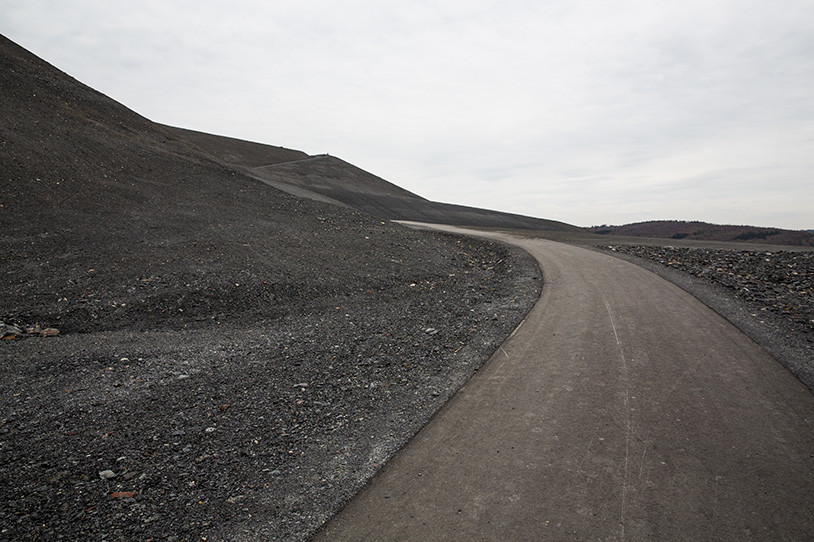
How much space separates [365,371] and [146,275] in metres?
6.50

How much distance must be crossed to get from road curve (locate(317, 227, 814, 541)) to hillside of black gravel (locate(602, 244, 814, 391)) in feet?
1.60

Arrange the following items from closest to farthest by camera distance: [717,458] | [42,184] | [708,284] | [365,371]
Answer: [717,458] → [365,371] → [708,284] → [42,184]

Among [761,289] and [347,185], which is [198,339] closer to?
[761,289]

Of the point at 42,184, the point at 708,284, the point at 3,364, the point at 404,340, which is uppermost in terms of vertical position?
the point at 42,184

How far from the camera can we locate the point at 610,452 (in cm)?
434

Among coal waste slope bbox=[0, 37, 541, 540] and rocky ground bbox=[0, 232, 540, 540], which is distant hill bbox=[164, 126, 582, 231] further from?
rocky ground bbox=[0, 232, 540, 540]

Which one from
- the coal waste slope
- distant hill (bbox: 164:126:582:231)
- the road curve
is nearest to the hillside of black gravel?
the road curve

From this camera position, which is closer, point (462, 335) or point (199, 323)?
point (462, 335)

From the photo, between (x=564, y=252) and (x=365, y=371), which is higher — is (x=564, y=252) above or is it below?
above

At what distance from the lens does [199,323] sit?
8.64 metres

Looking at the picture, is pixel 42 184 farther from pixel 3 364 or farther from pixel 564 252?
pixel 564 252

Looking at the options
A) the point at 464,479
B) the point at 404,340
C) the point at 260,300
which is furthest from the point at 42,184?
the point at 464,479

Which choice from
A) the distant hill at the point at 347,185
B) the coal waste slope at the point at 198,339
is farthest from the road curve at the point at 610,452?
the distant hill at the point at 347,185

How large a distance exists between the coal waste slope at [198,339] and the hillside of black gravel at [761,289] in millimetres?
3906
